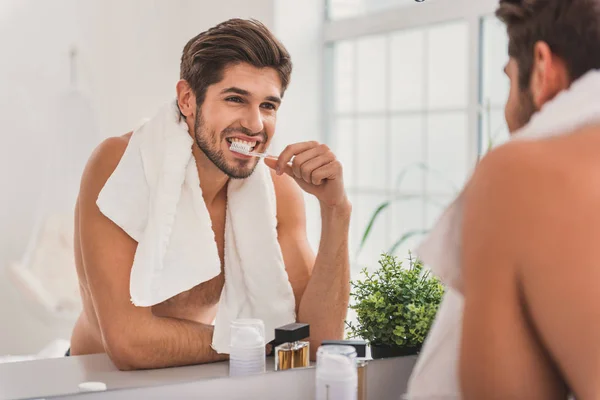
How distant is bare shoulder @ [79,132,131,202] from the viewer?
1.22m

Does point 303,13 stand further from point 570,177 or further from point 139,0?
point 570,177

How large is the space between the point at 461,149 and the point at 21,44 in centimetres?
108

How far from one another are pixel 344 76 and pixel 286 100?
0.26 m

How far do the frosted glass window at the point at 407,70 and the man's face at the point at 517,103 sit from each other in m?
1.13

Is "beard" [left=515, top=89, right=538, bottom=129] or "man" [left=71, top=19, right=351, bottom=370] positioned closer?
"beard" [left=515, top=89, right=538, bottom=129]

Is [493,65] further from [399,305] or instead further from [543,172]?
[543,172]

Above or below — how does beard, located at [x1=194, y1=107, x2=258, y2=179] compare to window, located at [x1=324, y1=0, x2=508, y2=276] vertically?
below

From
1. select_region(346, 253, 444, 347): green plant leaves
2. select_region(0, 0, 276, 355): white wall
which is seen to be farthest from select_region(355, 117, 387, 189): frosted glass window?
select_region(346, 253, 444, 347): green plant leaves

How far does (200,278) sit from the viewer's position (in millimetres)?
1204

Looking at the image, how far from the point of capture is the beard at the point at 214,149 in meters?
1.21

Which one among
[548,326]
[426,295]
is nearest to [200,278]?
[426,295]

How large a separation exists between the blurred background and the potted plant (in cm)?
19

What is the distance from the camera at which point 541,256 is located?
678mm

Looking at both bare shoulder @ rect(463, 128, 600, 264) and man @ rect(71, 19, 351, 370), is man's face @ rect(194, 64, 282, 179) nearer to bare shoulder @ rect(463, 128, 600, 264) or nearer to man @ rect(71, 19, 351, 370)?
man @ rect(71, 19, 351, 370)
